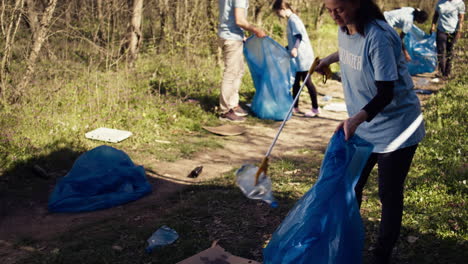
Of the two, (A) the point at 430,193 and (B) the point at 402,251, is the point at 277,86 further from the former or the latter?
(B) the point at 402,251

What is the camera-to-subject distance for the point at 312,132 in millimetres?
6363

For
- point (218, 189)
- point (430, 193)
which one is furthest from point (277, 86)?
point (430, 193)

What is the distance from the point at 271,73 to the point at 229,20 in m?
0.93

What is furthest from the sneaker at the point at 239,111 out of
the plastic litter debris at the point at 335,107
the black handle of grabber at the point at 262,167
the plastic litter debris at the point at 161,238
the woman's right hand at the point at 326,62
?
the black handle of grabber at the point at 262,167

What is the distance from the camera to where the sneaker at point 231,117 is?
21.9ft

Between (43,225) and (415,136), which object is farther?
(43,225)

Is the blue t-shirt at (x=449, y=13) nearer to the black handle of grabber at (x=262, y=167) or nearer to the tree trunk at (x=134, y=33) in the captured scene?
the tree trunk at (x=134, y=33)

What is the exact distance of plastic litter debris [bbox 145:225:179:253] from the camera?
3.13m

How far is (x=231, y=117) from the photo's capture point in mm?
6688

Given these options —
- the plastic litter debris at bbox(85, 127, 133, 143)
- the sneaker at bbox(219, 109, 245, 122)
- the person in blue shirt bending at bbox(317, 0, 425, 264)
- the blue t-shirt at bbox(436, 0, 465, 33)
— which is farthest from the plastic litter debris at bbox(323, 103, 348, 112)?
the person in blue shirt bending at bbox(317, 0, 425, 264)

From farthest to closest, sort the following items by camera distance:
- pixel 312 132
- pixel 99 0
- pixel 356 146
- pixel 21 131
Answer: pixel 99 0, pixel 312 132, pixel 21 131, pixel 356 146

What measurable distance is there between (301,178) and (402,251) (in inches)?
61.8

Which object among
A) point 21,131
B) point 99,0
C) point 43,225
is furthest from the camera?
point 99,0

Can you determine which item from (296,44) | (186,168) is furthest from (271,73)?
(186,168)
